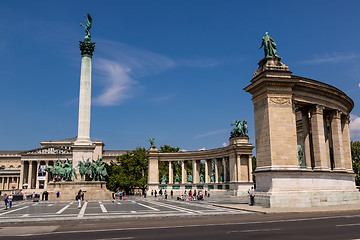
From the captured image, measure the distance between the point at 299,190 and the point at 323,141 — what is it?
7089 millimetres

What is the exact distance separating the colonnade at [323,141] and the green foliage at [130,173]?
55029 millimetres

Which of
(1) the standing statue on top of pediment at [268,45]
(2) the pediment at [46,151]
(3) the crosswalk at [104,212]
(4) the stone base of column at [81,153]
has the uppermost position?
(1) the standing statue on top of pediment at [268,45]

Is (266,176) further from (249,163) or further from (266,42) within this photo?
(249,163)

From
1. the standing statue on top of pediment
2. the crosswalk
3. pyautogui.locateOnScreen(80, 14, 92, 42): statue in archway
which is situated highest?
pyautogui.locateOnScreen(80, 14, 92, 42): statue in archway

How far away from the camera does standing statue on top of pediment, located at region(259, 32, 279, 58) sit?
3086 centimetres

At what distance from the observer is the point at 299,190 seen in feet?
91.0

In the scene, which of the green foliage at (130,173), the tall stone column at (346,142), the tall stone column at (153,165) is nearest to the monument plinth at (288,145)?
the tall stone column at (346,142)

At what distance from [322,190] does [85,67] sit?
1902 inches

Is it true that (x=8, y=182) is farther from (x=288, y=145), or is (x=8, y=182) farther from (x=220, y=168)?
(x=288, y=145)

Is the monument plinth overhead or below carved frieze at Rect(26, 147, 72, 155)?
below

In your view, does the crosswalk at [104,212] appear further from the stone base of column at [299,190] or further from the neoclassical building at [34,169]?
the neoclassical building at [34,169]

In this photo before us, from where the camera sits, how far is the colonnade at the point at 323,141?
31.5 metres

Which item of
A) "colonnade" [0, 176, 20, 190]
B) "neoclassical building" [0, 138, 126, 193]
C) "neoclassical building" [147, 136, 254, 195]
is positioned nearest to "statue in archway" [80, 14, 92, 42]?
"neoclassical building" [147, 136, 254, 195]

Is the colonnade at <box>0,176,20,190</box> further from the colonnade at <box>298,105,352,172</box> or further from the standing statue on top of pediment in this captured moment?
the standing statue on top of pediment
